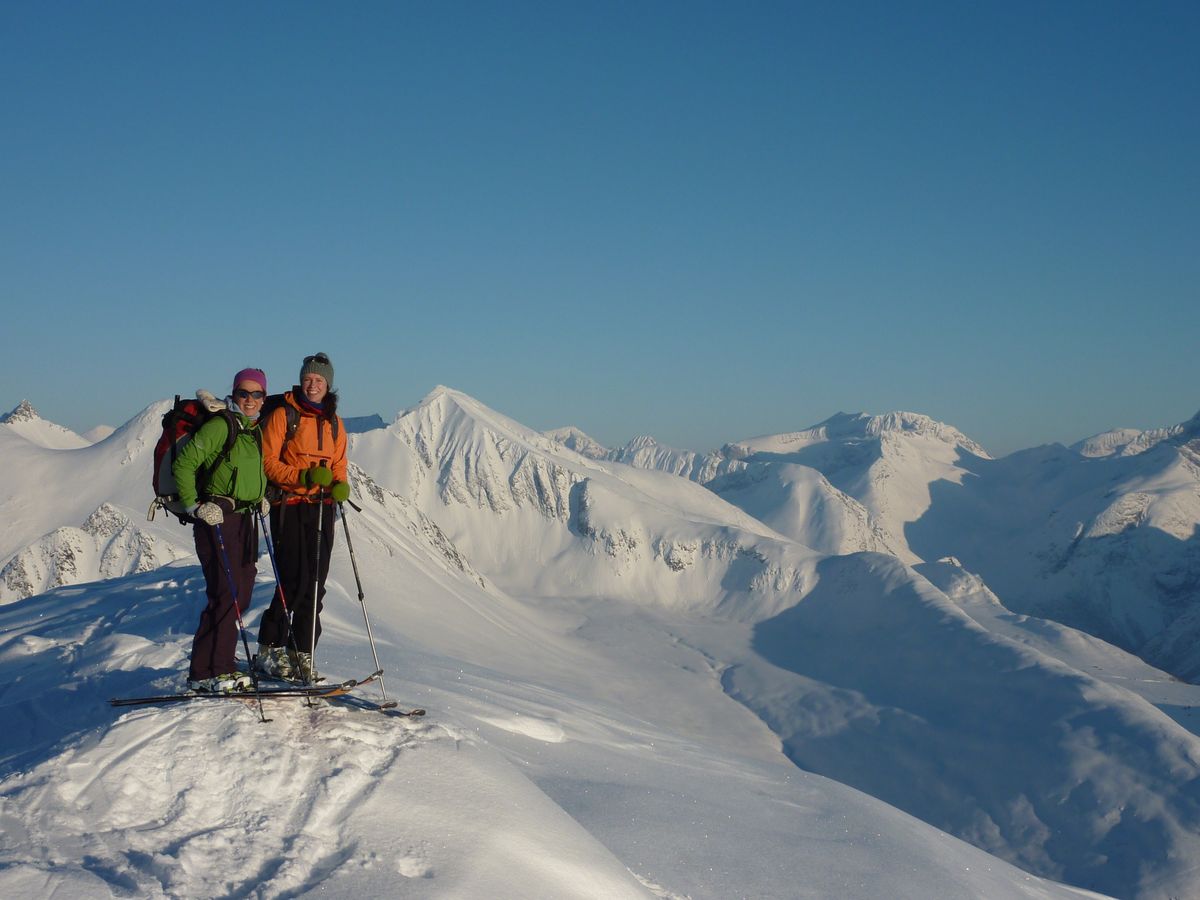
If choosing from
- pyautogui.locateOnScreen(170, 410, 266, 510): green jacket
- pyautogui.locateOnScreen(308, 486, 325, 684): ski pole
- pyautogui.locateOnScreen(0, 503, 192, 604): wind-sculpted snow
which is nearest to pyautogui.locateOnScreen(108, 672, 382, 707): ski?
pyautogui.locateOnScreen(308, 486, 325, 684): ski pole

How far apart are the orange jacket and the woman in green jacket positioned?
0.58 feet

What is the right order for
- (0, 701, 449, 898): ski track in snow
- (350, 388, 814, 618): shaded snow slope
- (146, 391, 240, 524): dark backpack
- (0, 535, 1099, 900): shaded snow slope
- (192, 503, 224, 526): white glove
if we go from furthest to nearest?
1. (350, 388, 814, 618): shaded snow slope
2. (146, 391, 240, 524): dark backpack
3. (192, 503, 224, 526): white glove
4. (0, 535, 1099, 900): shaded snow slope
5. (0, 701, 449, 898): ski track in snow

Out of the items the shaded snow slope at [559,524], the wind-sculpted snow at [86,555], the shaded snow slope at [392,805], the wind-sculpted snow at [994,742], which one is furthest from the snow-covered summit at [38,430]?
the shaded snow slope at [392,805]

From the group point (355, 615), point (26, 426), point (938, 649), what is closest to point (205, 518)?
point (355, 615)

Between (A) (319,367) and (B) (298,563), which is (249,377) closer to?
(A) (319,367)

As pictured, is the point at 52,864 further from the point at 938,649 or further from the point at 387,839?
the point at 938,649

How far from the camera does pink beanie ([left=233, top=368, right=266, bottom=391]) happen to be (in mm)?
8375

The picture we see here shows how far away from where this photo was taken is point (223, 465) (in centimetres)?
790

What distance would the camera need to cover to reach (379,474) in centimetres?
15438

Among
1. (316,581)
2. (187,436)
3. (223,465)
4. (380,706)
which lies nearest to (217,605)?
(316,581)

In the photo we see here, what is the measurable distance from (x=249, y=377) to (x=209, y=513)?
5.10 feet

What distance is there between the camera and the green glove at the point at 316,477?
326 inches

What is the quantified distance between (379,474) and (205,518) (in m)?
152

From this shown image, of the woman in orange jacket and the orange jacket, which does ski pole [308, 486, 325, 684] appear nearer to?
the woman in orange jacket
